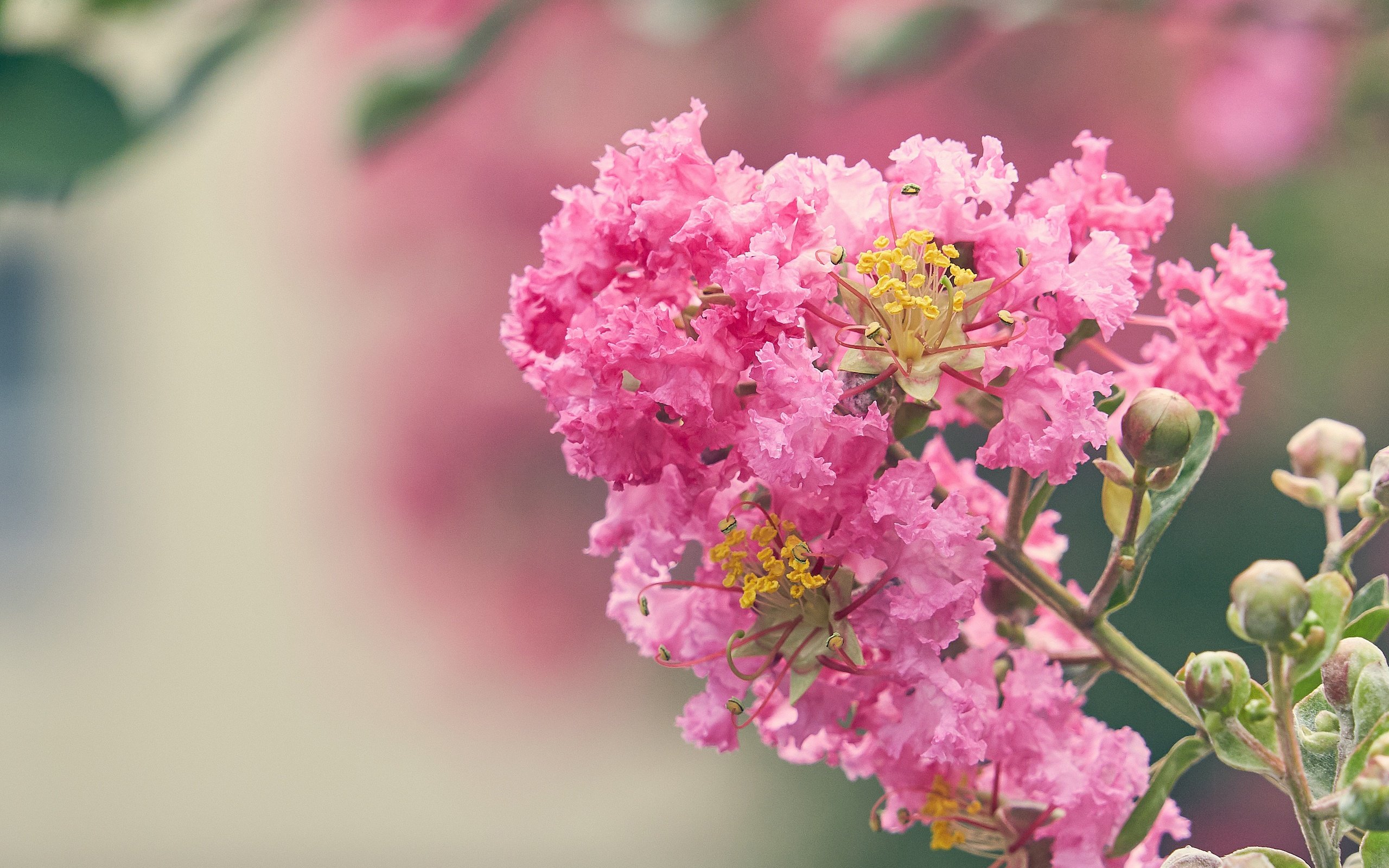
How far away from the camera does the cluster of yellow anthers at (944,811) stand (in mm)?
378

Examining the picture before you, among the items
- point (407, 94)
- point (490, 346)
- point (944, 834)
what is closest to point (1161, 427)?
point (944, 834)

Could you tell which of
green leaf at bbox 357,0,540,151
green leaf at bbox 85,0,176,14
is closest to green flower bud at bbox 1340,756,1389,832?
green leaf at bbox 357,0,540,151

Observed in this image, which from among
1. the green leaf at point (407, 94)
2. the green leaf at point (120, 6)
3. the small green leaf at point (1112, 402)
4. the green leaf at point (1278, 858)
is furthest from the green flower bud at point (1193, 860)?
the green leaf at point (120, 6)

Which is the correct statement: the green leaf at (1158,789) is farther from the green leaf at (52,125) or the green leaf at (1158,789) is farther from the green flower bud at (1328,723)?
the green leaf at (52,125)

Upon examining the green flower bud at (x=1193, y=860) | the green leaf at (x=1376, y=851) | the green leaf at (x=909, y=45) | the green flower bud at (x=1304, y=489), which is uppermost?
the green leaf at (x=909, y=45)

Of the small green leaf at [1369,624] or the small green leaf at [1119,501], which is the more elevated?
the small green leaf at [1119,501]

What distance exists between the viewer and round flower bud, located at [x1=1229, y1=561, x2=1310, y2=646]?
0.30 m

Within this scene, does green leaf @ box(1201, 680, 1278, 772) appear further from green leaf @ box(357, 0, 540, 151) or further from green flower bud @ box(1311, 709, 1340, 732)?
green leaf @ box(357, 0, 540, 151)

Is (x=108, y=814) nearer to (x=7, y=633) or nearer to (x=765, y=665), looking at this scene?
(x=7, y=633)

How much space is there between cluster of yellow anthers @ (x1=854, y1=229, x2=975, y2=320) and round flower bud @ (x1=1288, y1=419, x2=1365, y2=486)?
0.13 meters

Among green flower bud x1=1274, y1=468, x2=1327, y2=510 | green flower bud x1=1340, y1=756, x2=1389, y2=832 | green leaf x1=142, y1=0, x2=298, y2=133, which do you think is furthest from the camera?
green leaf x1=142, y1=0, x2=298, y2=133

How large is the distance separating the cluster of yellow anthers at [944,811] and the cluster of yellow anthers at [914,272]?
0.44 feet

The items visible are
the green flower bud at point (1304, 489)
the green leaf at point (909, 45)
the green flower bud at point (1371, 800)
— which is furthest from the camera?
the green leaf at point (909, 45)

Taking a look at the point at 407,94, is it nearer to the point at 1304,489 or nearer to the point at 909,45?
the point at 909,45
